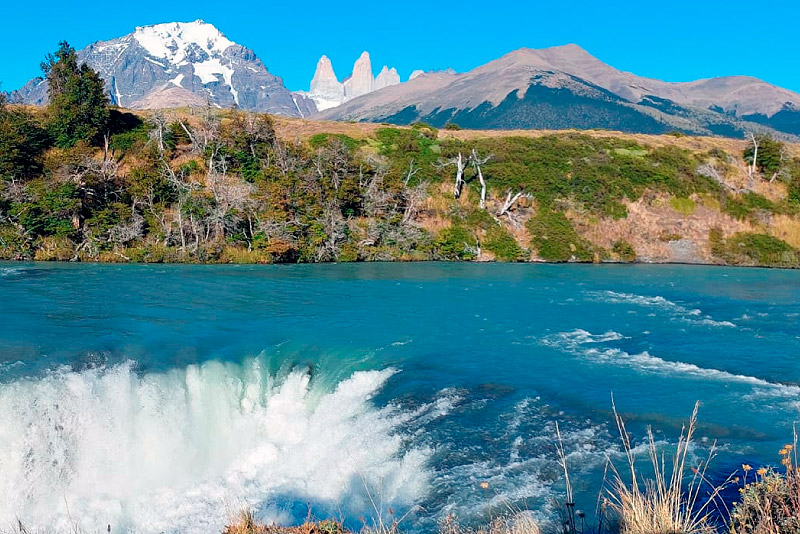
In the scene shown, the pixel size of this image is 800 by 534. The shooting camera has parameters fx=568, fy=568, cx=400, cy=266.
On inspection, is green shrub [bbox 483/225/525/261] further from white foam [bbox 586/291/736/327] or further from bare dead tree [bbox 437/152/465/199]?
white foam [bbox 586/291/736/327]

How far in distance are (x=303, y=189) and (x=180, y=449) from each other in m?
28.5

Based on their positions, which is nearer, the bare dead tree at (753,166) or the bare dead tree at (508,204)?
the bare dead tree at (508,204)

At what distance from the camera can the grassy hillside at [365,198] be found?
34.0 meters

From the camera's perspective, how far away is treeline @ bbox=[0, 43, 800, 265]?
33.9 m

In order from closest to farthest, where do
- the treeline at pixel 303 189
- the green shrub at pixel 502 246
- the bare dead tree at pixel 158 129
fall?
the treeline at pixel 303 189, the green shrub at pixel 502 246, the bare dead tree at pixel 158 129

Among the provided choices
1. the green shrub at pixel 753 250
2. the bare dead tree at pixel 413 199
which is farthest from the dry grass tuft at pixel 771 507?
the green shrub at pixel 753 250

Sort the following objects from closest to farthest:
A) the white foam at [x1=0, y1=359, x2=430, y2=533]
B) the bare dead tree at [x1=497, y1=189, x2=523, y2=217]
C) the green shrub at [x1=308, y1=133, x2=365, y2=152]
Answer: the white foam at [x1=0, y1=359, x2=430, y2=533] < the bare dead tree at [x1=497, y1=189, x2=523, y2=217] < the green shrub at [x1=308, y1=133, x2=365, y2=152]

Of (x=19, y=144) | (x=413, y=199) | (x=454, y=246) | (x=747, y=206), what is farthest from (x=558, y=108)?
(x=19, y=144)

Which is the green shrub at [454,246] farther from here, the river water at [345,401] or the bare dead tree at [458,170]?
the river water at [345,401]

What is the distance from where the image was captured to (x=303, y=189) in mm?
38188

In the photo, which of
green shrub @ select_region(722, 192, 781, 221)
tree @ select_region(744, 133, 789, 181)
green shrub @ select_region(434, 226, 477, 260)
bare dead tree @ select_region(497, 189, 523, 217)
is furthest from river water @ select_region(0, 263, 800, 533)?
tree @ select_region(744, 133, 789, 181)

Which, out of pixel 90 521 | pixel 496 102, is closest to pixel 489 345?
pixel 90 521

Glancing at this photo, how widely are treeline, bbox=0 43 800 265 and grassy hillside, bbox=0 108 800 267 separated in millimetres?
123

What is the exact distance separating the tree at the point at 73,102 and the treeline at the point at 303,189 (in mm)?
102
